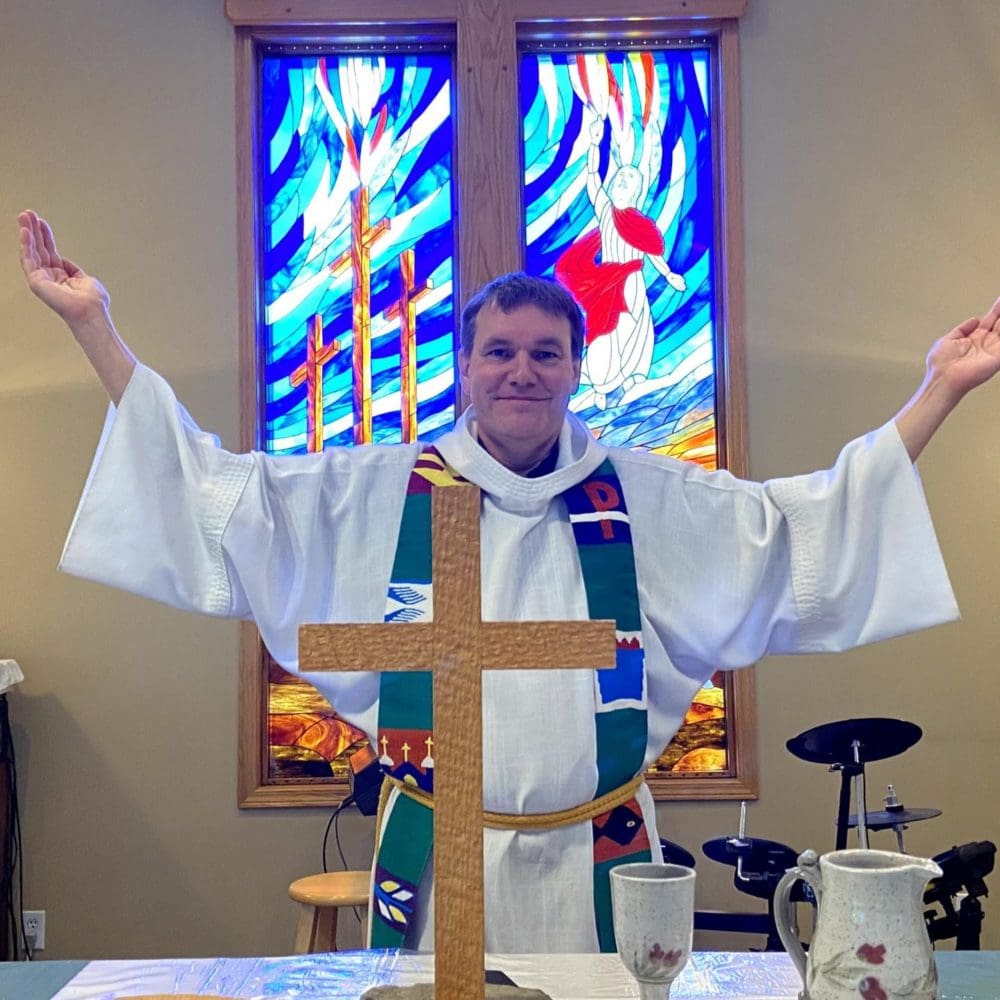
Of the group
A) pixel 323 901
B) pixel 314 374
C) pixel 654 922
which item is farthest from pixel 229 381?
Result: pixel 654 922

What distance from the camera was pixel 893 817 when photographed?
378 centimetres

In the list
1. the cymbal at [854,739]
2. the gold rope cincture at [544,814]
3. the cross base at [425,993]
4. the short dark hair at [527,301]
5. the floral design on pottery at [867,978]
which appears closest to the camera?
the floral design on pottery at [867,978]

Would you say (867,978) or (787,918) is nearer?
(867,978)

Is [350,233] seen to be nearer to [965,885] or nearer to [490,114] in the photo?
[490,114]

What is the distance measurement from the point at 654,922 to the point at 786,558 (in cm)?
115

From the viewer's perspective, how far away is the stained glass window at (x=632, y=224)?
4.46 m

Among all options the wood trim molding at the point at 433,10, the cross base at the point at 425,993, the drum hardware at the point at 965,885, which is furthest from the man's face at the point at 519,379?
the wood trim molding at the point at 433,10

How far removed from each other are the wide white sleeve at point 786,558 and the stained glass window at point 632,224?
2.14 m

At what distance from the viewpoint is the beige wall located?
4.21 metres

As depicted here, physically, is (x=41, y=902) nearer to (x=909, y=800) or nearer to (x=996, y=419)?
(x=909, y=800)

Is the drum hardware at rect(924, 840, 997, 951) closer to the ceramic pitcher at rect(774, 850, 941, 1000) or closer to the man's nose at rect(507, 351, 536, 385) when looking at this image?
the man's nose at rect(507, 351, 536, 385)

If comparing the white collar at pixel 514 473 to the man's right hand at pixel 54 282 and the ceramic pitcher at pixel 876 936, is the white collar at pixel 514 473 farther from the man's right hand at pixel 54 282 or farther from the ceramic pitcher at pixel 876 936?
the ceramic pitcher at pixel 876 936

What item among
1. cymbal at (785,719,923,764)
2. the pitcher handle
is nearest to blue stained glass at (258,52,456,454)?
cymbal at (785,719,923,764)

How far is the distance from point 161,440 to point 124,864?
2567 mm
